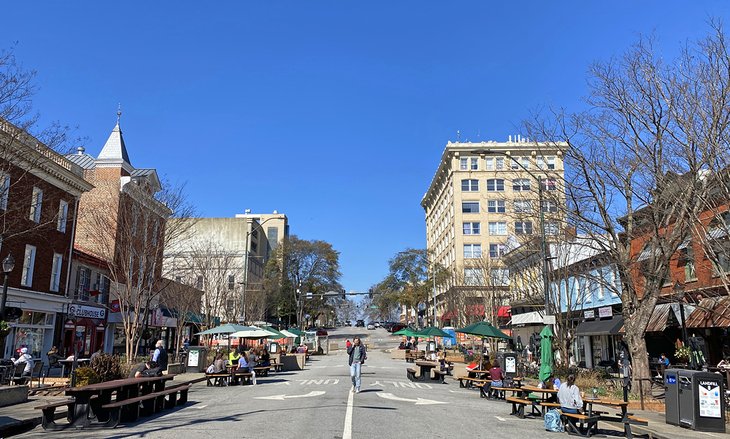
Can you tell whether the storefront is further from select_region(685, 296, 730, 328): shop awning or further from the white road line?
select_region(685, 296, 730, 328): shop awning

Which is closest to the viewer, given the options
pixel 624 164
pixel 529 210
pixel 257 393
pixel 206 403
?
pixel 206 403

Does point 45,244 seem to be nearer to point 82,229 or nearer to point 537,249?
point 82,229

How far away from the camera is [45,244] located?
1182 inches

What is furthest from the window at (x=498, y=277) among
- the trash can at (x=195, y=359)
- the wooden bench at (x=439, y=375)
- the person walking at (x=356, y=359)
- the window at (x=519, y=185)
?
the person walking at (x=356, y=359)

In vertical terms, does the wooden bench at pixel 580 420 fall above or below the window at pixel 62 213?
below

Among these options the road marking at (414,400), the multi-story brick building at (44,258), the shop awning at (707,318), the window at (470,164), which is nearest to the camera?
the road marking at (414,400)

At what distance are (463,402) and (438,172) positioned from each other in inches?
2882

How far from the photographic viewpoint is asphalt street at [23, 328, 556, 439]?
1094cm

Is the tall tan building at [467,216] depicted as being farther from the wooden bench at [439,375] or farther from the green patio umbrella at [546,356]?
the green patio umbrella at [546,356]

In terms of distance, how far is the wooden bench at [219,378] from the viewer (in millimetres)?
22312

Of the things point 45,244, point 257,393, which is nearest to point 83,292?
point 45,244

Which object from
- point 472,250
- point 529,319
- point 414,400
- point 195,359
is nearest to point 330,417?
point 414,400

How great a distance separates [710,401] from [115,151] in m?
41.7

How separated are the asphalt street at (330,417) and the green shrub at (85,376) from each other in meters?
2.97
